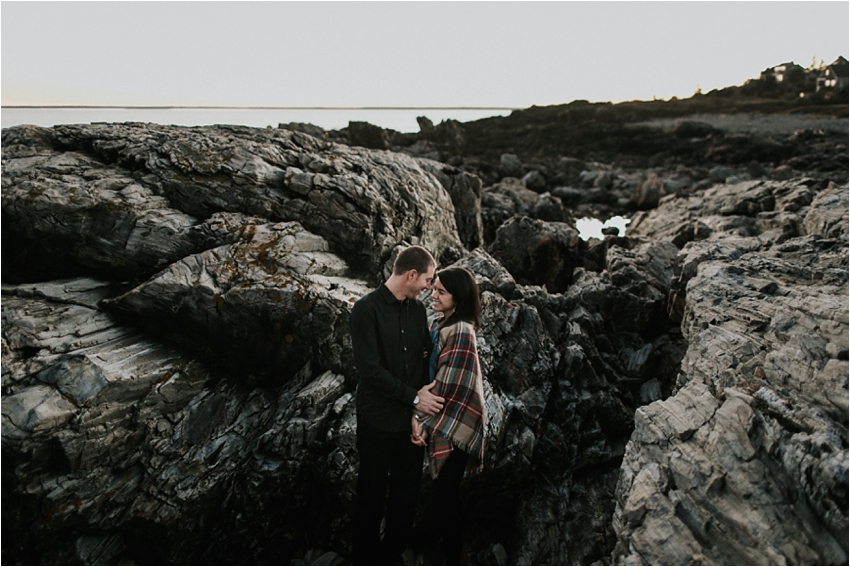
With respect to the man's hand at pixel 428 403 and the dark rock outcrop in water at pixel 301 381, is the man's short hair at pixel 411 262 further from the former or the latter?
the dark rock outcrop in water at pixel 301 381

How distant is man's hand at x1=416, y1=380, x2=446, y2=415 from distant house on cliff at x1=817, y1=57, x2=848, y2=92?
118m

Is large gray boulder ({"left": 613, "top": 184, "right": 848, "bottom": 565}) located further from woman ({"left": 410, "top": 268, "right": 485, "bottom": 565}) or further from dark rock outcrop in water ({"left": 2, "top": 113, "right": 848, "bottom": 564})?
woman ({"left": 410, "top": 268, "right": 485, "bottom": 565})

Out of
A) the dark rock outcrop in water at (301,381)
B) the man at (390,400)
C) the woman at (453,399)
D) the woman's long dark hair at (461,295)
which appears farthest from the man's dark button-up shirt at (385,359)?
the dark rock outcrop in water at (301,381)

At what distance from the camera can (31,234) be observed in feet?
28.0

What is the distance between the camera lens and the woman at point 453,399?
6.28 metres

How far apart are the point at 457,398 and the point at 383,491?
1654 mm

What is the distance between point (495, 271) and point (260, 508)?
735 centimetres

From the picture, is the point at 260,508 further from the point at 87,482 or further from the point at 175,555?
the point at 87,482

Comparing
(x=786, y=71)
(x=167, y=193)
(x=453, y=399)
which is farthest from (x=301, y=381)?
(x=786, y=71)

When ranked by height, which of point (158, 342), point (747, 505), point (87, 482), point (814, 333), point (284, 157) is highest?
point (284, 157)

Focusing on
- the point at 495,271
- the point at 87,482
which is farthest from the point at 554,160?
the point at 87,482

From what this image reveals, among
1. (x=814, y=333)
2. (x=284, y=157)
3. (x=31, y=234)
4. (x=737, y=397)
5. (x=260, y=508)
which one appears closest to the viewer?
(x=737, y=397)

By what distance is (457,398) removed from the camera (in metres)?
6.30

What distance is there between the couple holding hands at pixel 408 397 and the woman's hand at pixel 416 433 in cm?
1
